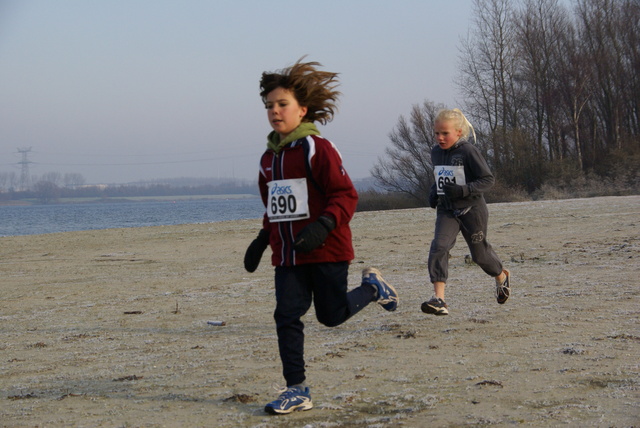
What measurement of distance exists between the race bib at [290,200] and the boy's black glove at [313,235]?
0.63ft

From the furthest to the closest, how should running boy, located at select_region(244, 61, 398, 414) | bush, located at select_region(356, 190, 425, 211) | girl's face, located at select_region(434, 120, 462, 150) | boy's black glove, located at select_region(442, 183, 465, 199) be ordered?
bush, located at select_region(356, 190, 425, 211) < girl's face, located at select_region(434, 120, 462, 150) < boy's black glove, located at select_region(442, 183, 465, 199) < running boy, located at select_region(244, 61, 398, 414)

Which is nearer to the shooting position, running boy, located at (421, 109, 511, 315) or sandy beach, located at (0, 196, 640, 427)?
sandy beach, located at (0, 196, 640, 427)

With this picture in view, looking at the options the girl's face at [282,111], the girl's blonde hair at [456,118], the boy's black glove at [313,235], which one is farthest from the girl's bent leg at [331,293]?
the girl's blonde hair at [456,118]

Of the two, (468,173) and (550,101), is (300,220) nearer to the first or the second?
(468,173)

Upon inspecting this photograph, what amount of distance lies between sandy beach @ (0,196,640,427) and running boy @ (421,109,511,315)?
1.66ft

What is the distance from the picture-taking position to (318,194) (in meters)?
4.18

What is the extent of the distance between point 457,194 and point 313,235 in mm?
2619

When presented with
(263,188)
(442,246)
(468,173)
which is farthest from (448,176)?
(263,188)

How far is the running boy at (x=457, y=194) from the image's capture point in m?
6.27

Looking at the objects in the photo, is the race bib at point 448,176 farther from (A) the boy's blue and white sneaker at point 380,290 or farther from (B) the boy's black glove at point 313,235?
(B) the boy's black glove at point 313,235

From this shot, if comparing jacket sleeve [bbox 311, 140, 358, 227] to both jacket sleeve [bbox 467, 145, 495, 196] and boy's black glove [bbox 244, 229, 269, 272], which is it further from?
jacket sleeve [bbox 467, 145, 495, 196]

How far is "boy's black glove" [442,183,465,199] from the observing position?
6.20 meters

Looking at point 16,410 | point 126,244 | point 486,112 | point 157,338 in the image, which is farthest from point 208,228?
point 486,112

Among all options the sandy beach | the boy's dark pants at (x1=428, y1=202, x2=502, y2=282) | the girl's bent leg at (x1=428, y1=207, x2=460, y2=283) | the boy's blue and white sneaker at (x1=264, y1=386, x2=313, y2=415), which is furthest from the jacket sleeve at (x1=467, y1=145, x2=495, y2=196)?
the boy's blue and white sneaker at (x1=264, y1=386, x2=313, y2=415)
